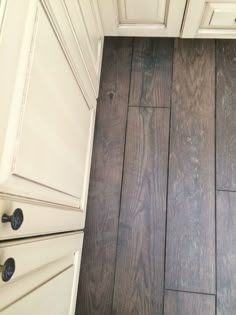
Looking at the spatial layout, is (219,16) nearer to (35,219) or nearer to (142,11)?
(142,11)

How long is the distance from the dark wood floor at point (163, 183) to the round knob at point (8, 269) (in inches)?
24.3

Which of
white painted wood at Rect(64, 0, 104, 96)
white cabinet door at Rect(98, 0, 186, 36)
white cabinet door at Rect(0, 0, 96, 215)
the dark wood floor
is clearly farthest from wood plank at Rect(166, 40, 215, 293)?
white cabinet door at Rect(0, 0, 96, 215)

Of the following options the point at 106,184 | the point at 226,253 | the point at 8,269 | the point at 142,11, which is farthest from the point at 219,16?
the point at 8,269

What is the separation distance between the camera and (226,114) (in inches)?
45.6

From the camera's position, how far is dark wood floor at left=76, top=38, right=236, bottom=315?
39.8 inches

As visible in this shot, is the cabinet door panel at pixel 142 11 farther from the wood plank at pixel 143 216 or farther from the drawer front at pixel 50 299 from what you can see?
the drawer front at pixel 50 299

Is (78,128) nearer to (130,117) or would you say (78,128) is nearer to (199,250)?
(130,117)

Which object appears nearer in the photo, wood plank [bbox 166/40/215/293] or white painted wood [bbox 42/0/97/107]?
white painted wood [bbox 42/0/97/107]

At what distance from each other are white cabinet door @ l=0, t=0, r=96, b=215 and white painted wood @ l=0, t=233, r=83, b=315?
10 centimetres

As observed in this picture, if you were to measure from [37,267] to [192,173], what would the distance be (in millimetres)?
713

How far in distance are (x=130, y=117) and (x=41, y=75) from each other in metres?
0.65

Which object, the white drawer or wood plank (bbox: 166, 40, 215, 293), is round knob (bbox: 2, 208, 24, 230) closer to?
wood plank (bbox: 166, 40, 215, 293)

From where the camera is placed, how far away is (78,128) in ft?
3.03

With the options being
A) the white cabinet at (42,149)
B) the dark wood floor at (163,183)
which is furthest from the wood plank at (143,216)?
the white cabinet at (42,149)
